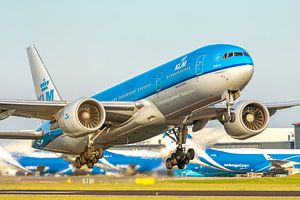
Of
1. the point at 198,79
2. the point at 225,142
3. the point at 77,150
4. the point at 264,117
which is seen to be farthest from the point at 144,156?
the point at 225,142

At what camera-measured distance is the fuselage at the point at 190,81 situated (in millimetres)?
38688

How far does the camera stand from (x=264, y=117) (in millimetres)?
46406

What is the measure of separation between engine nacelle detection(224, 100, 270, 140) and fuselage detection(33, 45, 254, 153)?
5.06m

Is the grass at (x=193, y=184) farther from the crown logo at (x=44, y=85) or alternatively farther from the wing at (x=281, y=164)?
the wing at (x=281, y=164)

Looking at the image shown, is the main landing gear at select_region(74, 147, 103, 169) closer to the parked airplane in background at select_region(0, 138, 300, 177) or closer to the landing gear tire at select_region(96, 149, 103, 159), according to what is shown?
the landing gear tire at select_region(96, 149, 103, 159)

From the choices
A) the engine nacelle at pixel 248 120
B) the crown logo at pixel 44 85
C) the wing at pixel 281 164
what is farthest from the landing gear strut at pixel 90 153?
the wing at pixel 281 164

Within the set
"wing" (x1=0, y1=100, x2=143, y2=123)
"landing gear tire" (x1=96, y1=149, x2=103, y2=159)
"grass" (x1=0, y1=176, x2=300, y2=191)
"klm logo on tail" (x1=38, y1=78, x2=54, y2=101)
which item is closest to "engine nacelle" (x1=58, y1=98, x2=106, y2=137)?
"wing" (x1=0, y1=100, x2=143, y2=123)

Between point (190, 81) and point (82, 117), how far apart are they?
807 cm

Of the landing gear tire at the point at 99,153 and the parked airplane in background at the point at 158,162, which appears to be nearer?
the landing gear tire at the point at 99,153

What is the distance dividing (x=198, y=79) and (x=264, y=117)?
9.27m

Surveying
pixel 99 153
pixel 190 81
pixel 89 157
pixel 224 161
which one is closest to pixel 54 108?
pixel 89 157

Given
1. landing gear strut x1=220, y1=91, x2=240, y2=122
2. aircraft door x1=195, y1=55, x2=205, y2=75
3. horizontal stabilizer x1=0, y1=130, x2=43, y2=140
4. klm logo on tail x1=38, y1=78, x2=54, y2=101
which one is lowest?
horizontal stabilizer x1=0, y1=130, x2=43, y2=140

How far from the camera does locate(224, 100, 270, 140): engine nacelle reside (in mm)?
46094

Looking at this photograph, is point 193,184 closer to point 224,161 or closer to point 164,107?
point 164,107
